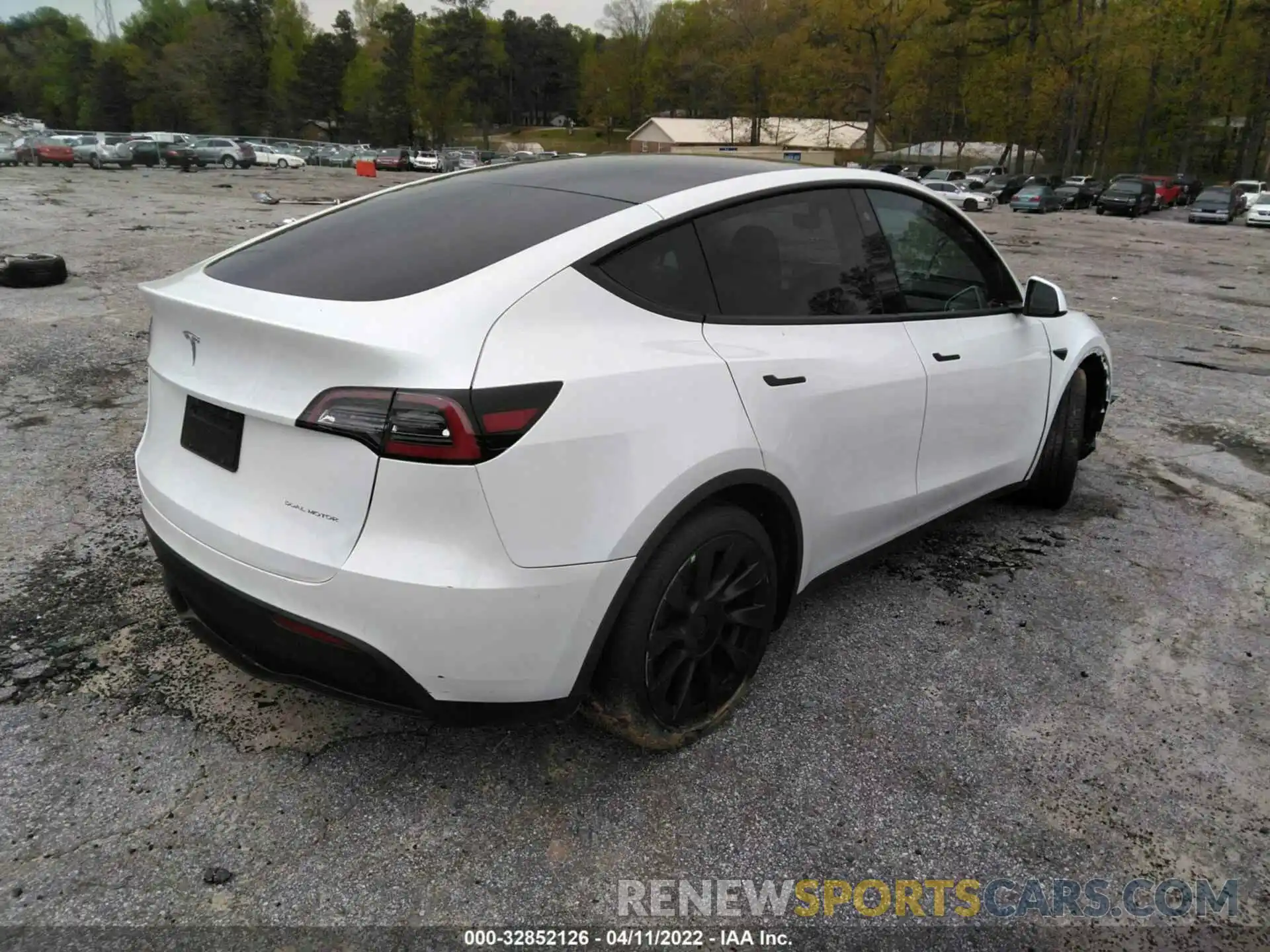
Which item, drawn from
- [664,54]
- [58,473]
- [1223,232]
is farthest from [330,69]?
[58,473]

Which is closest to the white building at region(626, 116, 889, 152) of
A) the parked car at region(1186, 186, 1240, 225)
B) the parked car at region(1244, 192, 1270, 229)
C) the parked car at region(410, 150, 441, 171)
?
the parked car at region(410, 150, 441, 171)

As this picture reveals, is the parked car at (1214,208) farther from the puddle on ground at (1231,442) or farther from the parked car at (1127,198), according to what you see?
the puddle on ground at (1231,442)

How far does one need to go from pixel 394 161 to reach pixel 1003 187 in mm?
34339

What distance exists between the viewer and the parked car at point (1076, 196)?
3916 cm

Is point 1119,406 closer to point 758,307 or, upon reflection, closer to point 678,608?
point 758,307

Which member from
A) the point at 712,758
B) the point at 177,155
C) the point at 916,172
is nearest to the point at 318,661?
the point at 712,758

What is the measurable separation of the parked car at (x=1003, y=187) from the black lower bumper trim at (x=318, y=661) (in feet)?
143

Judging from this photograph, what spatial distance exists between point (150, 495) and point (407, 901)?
52.3 inches

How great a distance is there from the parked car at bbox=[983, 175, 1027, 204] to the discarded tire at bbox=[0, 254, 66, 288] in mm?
39699

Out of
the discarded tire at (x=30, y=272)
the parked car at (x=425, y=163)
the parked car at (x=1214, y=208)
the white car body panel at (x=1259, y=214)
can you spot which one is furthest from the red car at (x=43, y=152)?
the white car body panel at (x=1259, y=214)

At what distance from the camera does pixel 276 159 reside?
46625 millimetres

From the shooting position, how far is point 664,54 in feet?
324

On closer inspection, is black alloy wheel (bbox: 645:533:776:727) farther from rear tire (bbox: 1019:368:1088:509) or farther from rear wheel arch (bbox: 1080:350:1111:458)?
rear wheel arch (bbox: 1080:350:1111:458)

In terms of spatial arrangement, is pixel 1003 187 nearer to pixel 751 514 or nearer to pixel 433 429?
pixel 751 514
